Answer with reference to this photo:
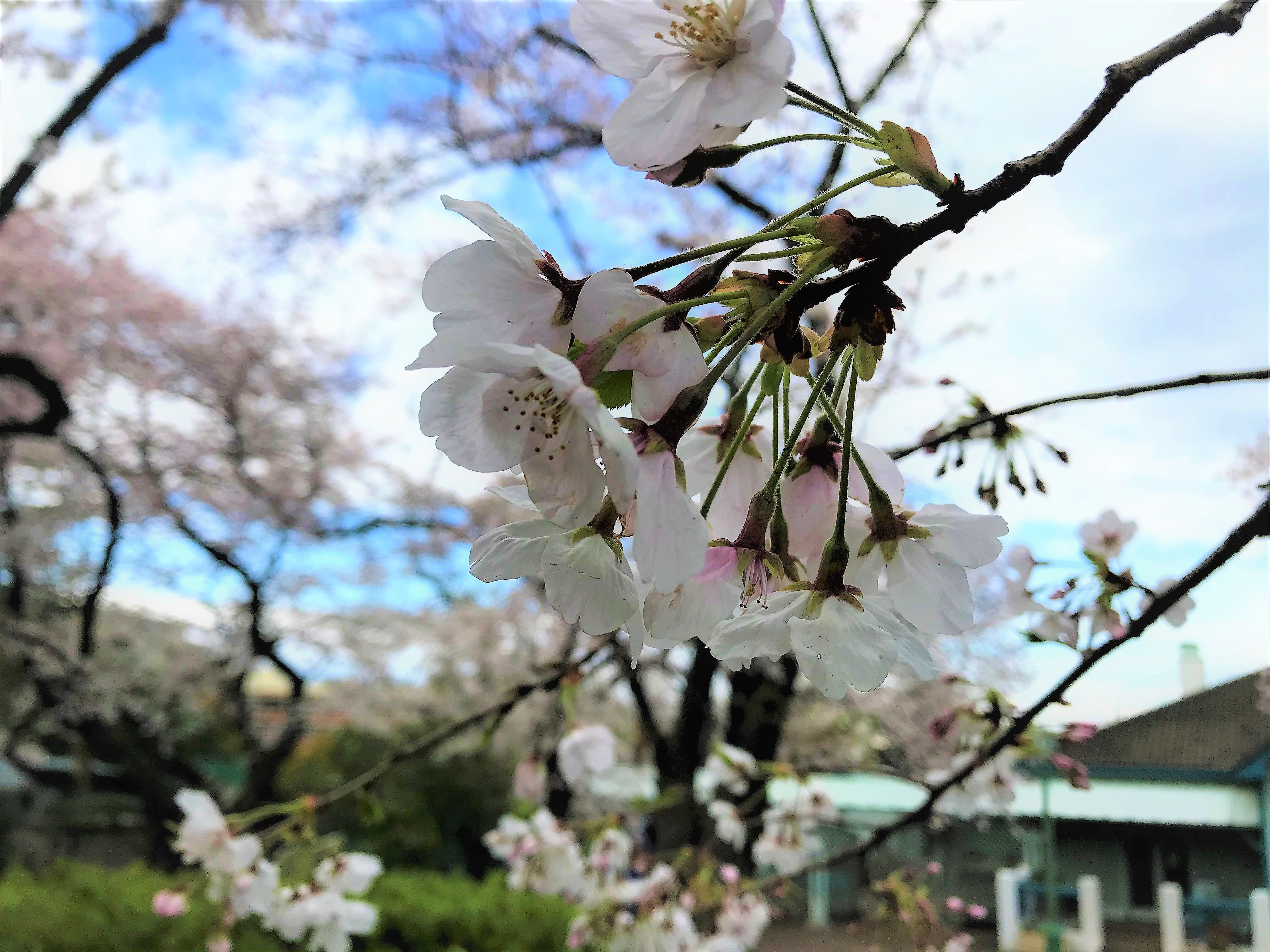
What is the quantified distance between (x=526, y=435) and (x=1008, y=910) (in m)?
1.92

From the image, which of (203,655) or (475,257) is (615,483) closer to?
(475,257)

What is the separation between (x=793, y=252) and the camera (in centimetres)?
18

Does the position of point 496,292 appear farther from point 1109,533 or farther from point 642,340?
point 1109,533

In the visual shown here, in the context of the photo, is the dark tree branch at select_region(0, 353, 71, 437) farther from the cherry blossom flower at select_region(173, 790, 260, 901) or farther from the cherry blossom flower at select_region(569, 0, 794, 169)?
the cherry blossom flower at select_region(569, 0, 794, 169)

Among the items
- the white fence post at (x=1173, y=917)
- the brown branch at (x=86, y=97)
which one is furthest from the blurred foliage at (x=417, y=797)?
the white fence post at (x=1173, y=917)

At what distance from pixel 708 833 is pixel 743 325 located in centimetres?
201

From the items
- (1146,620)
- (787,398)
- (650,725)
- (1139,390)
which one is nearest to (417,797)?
(650,725)

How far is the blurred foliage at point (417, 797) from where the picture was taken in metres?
4.11

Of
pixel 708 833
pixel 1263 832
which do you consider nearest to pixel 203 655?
pixel 708 833

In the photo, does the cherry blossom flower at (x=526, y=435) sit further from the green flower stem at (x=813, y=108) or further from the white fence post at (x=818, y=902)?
the white fence post at (x=818, y=902)

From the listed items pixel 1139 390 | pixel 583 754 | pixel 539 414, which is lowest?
pixel 583 754

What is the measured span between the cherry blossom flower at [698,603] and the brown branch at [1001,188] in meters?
0.07

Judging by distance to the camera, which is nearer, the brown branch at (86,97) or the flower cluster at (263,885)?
the flower cluster at (263,885)

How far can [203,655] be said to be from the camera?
4246 millimetres
